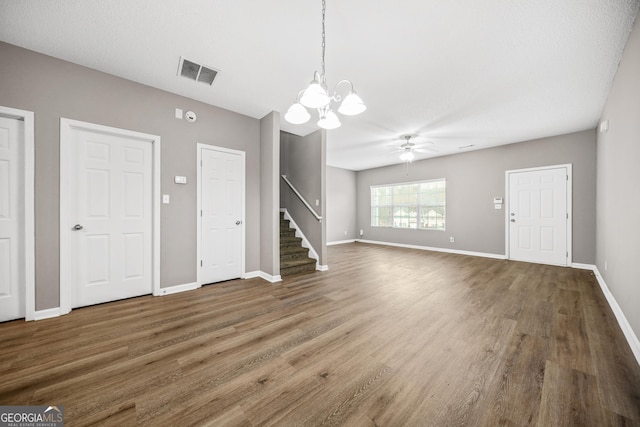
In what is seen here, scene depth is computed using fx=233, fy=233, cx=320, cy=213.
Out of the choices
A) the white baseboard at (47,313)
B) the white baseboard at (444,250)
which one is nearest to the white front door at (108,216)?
the white baseboard at (47,313)

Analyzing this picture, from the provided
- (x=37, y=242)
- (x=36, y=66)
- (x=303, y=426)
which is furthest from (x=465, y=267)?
(x=36, y=66)

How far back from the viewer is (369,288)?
11.0 feet

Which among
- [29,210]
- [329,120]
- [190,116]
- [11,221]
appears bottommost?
[11,221]

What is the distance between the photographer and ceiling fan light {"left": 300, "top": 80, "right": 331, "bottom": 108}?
1665 millimetres

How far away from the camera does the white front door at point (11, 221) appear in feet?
7.39

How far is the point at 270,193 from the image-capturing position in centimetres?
375

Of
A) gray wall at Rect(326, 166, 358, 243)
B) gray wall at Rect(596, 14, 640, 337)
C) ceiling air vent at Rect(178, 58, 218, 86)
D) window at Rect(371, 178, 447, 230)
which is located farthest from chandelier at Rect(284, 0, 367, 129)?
gray wall at Rect(326, 166, 358, 243)

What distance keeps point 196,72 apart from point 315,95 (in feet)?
6.19

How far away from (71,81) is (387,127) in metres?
4.37

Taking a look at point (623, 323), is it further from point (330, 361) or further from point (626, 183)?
point (330, 361)

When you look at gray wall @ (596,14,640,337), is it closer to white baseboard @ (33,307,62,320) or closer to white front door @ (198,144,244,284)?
white front door @ (198,144,244,284)

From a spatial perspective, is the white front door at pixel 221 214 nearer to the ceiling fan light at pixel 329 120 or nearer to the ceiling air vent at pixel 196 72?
the ceiling air vent at pixel 196 72

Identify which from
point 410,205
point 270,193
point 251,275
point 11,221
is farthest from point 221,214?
point 410,205

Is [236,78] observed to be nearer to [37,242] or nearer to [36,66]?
[36,66]
